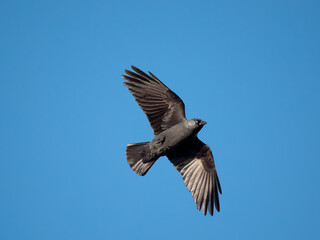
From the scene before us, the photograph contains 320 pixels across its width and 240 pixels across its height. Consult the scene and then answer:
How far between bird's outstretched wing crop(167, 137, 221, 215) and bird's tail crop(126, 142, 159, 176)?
0.71m

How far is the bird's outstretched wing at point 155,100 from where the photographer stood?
30.6ft

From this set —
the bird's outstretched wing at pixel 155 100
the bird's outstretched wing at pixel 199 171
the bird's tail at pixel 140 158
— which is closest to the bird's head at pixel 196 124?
the bird's outstretched wing at pixel 155 100

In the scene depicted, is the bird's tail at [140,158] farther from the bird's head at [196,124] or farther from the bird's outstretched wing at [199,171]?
the bird's head at [196,124]

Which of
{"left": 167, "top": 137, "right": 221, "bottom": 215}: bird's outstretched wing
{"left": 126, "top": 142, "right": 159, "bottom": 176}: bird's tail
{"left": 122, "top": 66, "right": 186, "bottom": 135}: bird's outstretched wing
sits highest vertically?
{"left": 122, "top": 66, "right": 186, "bottom": 135}: bird's outstretched wing

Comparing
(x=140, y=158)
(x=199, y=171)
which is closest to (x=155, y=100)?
(x=140, y=158)

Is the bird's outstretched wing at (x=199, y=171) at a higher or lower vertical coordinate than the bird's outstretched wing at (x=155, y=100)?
lower

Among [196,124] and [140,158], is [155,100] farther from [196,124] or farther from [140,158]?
[140,158]

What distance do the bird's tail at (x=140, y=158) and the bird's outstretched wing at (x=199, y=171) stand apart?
71 cm

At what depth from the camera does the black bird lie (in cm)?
913

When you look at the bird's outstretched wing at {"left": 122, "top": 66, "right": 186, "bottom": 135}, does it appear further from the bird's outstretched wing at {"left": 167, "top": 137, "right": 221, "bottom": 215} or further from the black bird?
the bird's outstretched wing at {"left": 167, "top": 137, "right": 221, "bottom": 215}

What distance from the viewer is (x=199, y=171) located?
32.3 ft

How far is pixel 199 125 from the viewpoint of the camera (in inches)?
351

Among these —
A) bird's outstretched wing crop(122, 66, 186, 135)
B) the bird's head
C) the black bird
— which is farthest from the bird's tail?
the bird's head

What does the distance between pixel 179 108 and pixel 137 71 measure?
134 cm
